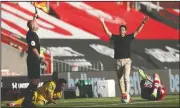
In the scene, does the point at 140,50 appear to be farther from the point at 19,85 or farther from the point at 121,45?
the point at 121,45

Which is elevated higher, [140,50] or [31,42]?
[140,50]

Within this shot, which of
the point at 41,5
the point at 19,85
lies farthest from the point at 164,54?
the point at 41,5

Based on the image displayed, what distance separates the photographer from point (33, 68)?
179 inches

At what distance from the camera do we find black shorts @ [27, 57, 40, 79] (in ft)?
14.8

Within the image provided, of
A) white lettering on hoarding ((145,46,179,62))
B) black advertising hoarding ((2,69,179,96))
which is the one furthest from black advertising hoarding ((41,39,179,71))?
black advertising hoarding ((2,69,179,96))

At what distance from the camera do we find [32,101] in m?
4.86

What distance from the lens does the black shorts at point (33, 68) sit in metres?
4.50

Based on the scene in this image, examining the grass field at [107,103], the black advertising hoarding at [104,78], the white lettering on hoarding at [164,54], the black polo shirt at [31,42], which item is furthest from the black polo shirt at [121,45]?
the white lettering on hoarding at [164,54]

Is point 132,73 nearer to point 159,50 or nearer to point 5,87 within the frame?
point 5,87

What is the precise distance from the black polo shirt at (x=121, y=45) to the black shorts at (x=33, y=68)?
78 cm

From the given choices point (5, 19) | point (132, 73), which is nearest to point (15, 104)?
point (132, 73)

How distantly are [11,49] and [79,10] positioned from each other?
527cm

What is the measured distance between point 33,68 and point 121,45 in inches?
35.1

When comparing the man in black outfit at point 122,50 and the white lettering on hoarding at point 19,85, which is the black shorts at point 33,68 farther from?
the man in black outfit at point 122,50
